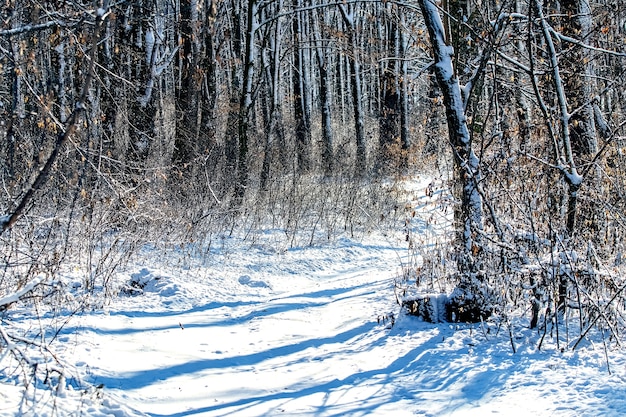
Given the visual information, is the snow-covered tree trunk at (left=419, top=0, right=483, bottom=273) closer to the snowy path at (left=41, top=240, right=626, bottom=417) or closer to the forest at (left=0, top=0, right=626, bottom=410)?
the forest at (left=0, top=0, right=626, bottom=410)

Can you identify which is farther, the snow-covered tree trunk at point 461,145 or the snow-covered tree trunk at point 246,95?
the snow-covered tree trunk at point 246,95

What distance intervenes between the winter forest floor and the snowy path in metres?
0.01

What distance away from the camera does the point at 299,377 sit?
4.12 meters

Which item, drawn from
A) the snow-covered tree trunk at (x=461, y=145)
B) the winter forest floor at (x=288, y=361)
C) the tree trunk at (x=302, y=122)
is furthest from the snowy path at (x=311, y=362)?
the tree trunk at (x=302, y=122)

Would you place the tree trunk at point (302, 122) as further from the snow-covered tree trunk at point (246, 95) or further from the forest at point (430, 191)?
the forest at point (430, 191)

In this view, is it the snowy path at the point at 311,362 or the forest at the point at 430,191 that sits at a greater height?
the forest at the point at 430,191

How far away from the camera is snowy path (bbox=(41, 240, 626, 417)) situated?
3.53m

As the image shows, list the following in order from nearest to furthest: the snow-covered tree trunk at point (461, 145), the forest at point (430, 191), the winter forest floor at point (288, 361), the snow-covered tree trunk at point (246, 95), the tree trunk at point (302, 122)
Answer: the winter forest floor at point (288, 361)
the forest at point (430, 191)
the snow-covered tree trunk at point (461, 145)
the snow-covered tree trunk at point (246, 95)
the tree trunk at point (302, 122)

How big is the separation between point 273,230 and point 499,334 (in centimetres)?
468

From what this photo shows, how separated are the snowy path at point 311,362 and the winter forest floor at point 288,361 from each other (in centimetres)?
1

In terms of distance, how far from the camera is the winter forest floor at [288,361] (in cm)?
345

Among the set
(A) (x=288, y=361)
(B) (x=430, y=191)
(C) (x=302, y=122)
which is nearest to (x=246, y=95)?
(B) (x=430, y=191)

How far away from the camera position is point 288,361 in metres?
Answer: 4.44

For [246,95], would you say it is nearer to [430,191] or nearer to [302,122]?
[430,191]
